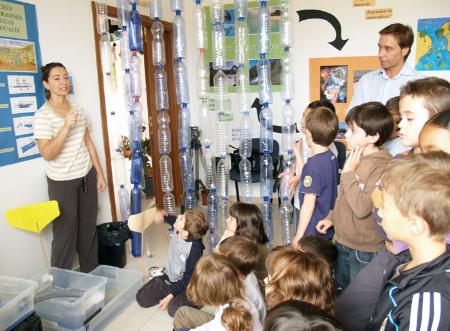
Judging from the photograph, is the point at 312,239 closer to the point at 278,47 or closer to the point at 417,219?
the point at 417,219

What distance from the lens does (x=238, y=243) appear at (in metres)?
1.58

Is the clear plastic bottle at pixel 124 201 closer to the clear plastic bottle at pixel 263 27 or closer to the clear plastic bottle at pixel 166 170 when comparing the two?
the clear plastic bottle at pixel 166 170

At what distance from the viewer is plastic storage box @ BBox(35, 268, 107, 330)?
1.93 m

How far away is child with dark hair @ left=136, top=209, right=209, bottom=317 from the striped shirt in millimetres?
790

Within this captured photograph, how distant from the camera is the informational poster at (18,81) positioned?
2154 mm

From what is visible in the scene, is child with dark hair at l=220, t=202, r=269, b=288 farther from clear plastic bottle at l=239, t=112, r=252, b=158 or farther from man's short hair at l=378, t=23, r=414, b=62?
man's short hair at l=378, t=23, r=414, b=62

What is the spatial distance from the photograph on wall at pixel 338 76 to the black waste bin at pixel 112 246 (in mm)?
2477

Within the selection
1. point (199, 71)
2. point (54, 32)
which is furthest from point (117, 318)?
point (54, 32)

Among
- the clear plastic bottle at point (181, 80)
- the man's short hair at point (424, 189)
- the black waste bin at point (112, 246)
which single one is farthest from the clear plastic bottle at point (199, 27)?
the man's short hair at point (424, 189)

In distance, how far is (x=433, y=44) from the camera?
3453 mm

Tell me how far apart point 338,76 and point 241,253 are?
9.42 ft

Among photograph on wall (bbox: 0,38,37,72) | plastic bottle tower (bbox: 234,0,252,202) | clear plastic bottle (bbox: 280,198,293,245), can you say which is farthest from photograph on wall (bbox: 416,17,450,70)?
photograph on wall (bbox: 0,38,37,72)

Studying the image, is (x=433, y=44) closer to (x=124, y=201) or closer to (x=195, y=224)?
(x=195, y=224)

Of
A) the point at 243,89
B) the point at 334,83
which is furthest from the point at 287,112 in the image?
the point at 334,83
